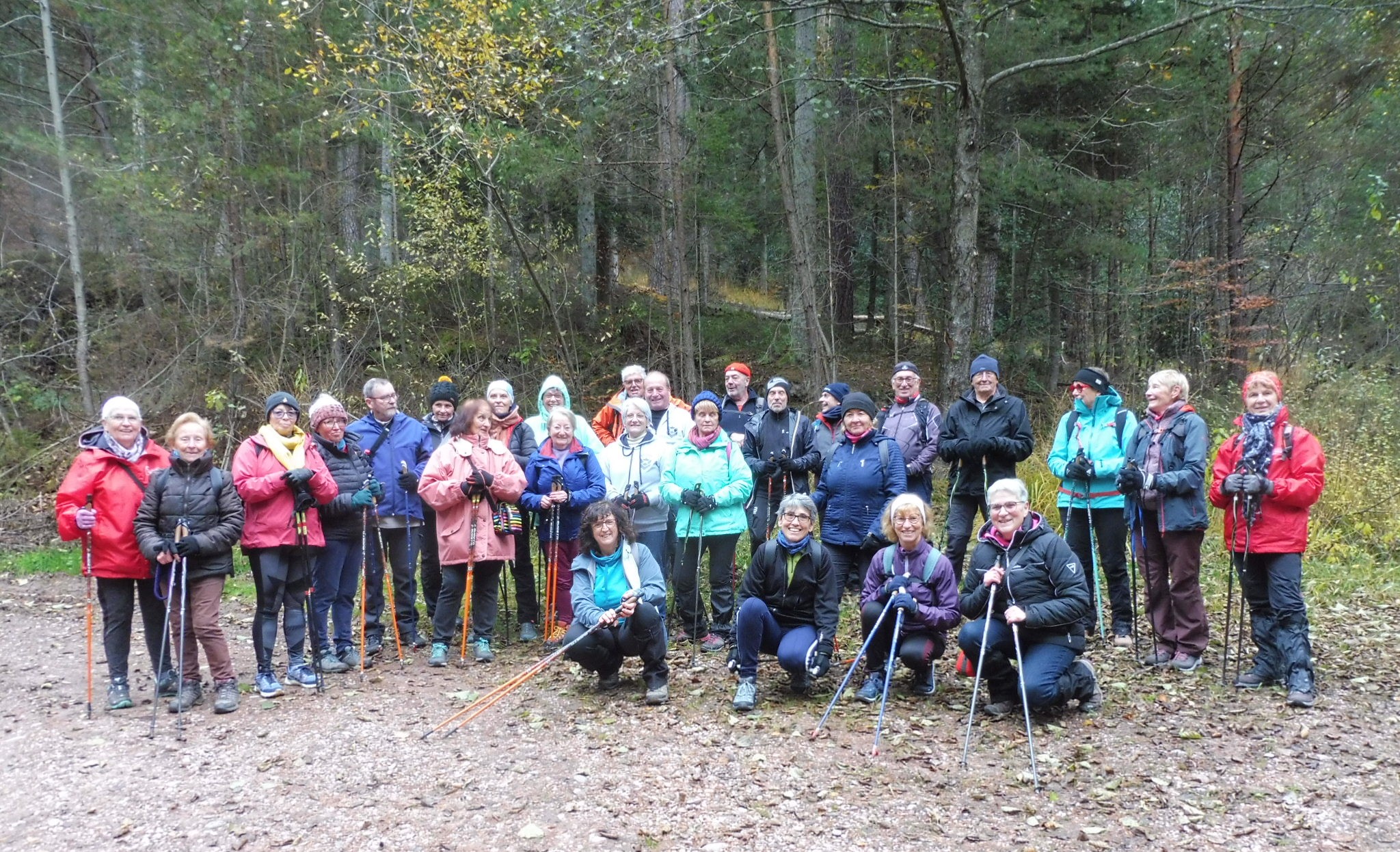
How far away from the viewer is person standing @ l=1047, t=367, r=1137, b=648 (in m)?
6.19

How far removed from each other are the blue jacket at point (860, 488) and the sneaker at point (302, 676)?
147 inches

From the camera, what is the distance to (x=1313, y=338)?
13289 millimetres

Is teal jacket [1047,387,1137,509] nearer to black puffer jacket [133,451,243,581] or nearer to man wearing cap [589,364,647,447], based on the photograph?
man wearing cap [589,364,647,447]

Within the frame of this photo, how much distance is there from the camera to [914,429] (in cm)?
690

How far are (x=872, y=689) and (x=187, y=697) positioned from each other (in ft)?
14.2

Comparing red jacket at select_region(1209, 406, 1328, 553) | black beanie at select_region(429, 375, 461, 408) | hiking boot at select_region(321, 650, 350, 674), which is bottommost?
hiking boot at select_region(321, 650, 350, 674)

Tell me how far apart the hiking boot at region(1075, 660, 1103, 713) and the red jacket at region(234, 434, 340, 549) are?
16.1 feet

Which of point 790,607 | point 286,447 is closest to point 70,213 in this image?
point 286,447

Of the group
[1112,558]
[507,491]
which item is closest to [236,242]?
[507,491]

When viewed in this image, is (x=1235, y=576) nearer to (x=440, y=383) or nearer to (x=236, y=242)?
(x=440, y=383)

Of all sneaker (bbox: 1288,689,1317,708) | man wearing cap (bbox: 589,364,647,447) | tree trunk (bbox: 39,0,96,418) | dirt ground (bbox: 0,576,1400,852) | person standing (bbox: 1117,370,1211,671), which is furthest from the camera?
tree trunk (bbox: 39,0,96,418)

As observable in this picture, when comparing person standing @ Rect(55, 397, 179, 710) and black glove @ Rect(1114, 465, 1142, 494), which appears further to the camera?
black glove @ Rect(1114, 465, 1142, 494)

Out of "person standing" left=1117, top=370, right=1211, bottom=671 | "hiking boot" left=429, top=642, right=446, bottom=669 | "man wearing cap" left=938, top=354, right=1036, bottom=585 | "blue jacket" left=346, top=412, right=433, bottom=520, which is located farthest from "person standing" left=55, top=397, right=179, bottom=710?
"person standing" left=1117, top=370, right=1211, bottom=671

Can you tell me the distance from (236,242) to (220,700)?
8.87m
